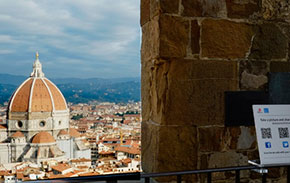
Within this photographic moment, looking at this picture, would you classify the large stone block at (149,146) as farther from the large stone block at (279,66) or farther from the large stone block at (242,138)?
the large stone block at (279,66)

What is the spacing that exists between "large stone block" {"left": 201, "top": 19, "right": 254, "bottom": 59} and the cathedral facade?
34.3m

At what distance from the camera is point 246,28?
180 centimetres

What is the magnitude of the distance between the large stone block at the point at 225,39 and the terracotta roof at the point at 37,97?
39.0 m

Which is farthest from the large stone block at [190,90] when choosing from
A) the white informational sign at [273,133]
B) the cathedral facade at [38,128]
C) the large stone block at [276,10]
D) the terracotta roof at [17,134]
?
the terracotta roof at [17,134]

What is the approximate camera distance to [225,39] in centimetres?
176

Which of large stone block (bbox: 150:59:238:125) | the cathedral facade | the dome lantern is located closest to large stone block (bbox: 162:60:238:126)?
large stone block (bbox: 150:59:238:125)

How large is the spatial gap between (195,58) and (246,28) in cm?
34

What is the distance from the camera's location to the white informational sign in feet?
5.07

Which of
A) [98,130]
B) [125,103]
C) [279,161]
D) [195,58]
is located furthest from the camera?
[125,103]

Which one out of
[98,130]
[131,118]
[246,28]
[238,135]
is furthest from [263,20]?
[131,118]

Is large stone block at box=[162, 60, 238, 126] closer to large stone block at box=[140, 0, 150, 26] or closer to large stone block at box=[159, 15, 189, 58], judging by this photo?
large stone block at box=[159, 15, 189, 58]

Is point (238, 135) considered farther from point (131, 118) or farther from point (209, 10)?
point (131, 118)

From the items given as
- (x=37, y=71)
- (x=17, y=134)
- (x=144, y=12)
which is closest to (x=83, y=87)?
(x=37, y=71)

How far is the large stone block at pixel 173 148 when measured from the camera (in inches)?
65.2
